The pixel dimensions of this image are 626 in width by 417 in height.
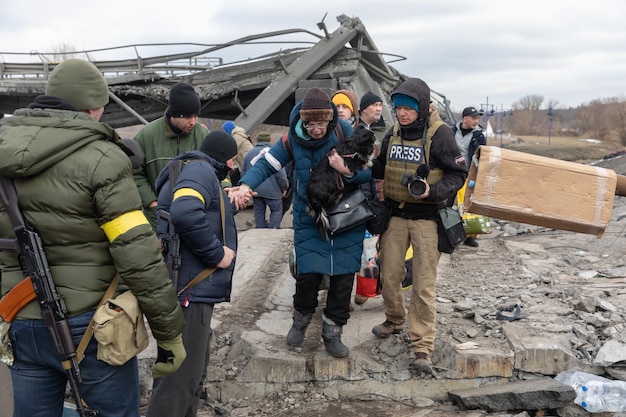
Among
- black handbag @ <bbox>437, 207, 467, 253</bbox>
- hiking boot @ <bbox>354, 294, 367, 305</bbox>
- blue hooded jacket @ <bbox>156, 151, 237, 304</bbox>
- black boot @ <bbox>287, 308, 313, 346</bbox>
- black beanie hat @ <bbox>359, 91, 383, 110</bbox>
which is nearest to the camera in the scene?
blue hooded jacket @ <bbox>156, 151, 237, 304</bbox>

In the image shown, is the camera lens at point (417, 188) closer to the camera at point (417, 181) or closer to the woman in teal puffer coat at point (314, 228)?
the camera at point (417, 181)

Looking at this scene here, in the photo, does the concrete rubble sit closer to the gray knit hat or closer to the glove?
the glove

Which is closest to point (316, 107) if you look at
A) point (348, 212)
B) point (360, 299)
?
point (348, 212)

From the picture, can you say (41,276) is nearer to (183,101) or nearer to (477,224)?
(183,101)

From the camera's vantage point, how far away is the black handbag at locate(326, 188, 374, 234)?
392 cm

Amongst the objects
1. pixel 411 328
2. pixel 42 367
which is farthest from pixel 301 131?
pixel 42 367

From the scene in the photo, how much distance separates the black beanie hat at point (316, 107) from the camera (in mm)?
3789

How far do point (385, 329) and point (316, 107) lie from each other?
1784mm

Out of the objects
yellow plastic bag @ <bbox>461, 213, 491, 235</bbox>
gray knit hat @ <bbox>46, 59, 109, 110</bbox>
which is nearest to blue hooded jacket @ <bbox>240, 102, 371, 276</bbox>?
gray knit hat @ <bbox>46, 59, 109, 110</bbox>

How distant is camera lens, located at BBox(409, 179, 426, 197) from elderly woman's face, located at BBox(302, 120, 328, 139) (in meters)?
0.69

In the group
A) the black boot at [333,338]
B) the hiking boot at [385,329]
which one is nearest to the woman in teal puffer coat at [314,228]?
the black boot at [333,338]

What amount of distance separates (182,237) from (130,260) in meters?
0.71

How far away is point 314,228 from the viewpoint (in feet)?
13.2

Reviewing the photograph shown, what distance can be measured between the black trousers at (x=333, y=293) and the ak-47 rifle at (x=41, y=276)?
1994mm
